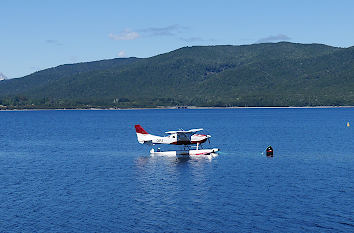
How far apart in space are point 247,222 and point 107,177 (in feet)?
109

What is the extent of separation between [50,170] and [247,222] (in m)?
46.9

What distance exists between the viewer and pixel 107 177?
80.5 metres

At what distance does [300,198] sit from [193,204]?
1364 centimetres

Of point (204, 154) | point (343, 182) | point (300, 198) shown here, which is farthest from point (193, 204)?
point (204, 154)

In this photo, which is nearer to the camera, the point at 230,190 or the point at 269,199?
the point at 269,199

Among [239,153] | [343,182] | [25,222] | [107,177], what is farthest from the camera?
[239,153]

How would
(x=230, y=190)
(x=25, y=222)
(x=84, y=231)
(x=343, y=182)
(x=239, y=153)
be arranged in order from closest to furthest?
1. (x=84, y=231)
2. (x=25, y=222)
3. (x=230, y=190)
4. (x=343, y=182)
5. (x=239, y=153)

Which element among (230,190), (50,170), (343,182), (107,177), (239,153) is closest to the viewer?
(230,190)

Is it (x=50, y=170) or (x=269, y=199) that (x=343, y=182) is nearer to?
(x=269, y=199)

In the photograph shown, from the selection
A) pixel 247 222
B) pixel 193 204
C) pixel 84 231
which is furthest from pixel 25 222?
pixel 247 222

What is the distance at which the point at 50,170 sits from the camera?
89.1 metres

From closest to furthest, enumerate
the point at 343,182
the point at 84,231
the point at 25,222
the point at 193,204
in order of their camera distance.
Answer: the point at 84,231 → the point at 25,222 → the point at 193,204 → the point at 343,182

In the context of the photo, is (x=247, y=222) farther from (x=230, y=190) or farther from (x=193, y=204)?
(x=230, y=190)

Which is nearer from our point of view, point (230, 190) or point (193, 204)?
point (193, 204)
